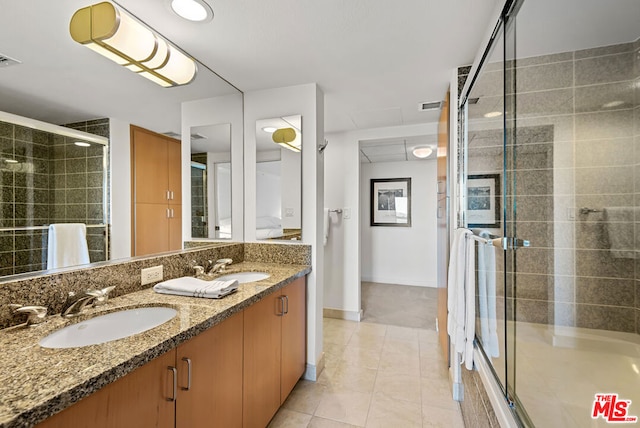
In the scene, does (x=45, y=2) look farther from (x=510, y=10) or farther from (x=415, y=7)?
(x=510, y=10)

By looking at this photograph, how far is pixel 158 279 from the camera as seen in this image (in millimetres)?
1527

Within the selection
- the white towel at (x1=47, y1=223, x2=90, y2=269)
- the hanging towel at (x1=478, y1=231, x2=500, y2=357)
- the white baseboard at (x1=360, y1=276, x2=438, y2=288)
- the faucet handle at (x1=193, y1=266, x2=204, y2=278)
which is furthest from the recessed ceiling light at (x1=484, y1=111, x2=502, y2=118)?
the white baseboard at (x1=360, y1=276, x2=438, y2=288)

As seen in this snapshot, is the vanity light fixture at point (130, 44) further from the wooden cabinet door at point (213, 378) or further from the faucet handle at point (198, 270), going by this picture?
the wooden cabinet door at point (213, 378)

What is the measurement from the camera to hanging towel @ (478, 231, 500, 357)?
1639mm

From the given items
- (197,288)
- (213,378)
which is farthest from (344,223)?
(213,378)

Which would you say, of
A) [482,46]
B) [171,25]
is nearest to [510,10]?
[482,46]

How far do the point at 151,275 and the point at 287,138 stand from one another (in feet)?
4.31

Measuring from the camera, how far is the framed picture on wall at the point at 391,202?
4902 millimetres

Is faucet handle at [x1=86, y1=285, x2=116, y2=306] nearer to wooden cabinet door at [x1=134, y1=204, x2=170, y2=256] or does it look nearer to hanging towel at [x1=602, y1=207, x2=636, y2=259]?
wooden cabinet door at [x1=134, y1=204, x2=170, y2=256]

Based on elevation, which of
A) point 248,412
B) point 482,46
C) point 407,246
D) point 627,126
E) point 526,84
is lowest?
point 248,412

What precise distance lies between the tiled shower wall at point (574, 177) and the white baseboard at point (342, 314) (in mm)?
1714

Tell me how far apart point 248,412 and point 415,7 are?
2062mm

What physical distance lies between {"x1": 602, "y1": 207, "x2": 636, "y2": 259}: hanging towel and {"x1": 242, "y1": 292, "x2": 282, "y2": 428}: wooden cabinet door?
1.95 m

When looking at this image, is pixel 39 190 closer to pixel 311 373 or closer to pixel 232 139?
pixel 232 139
